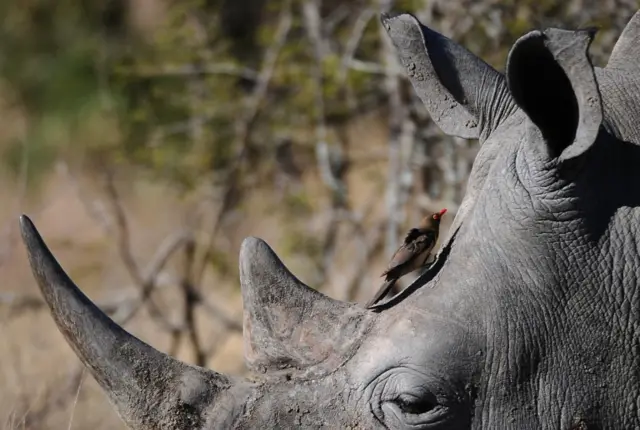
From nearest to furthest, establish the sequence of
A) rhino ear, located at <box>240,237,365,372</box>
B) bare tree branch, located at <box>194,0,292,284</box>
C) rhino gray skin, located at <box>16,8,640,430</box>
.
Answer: rhino gray skin, located at <box>16,8,640,430</box>
rhino ear, located at <box>240,237,365,372</box>
bare tree branch, located at <box>194,0,292,284</box>

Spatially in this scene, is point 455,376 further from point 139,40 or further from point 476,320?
point 139,40

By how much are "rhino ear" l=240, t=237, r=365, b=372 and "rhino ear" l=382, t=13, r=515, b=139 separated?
23.9 inches

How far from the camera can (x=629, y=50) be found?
3.07 meters

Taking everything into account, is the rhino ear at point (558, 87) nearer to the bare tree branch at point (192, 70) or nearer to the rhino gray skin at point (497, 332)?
the rhino gray skin at point (497, 332)

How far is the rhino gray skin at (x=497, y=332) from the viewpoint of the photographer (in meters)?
2.52

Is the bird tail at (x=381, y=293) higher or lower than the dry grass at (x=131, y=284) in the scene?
lower

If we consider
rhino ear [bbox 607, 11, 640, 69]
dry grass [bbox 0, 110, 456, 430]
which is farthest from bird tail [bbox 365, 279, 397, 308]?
dry grass [bbox 0, 110, 456, 430]

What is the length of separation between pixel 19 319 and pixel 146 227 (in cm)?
329

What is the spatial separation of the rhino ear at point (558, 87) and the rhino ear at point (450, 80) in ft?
1.52

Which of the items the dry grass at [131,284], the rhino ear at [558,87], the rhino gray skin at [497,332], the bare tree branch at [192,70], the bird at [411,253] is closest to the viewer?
the rhino ear at [558,87]

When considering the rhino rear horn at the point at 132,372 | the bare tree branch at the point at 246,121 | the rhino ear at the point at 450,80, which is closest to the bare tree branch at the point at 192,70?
the bare tree branch at the point at 246,121

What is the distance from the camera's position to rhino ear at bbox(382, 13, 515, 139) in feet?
9.75

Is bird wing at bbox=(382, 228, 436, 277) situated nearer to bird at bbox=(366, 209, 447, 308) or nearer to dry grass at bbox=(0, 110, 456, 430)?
bird at bbox=(366, 209, 447, 308)

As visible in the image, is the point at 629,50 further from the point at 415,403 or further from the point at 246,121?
the point at 246,121
